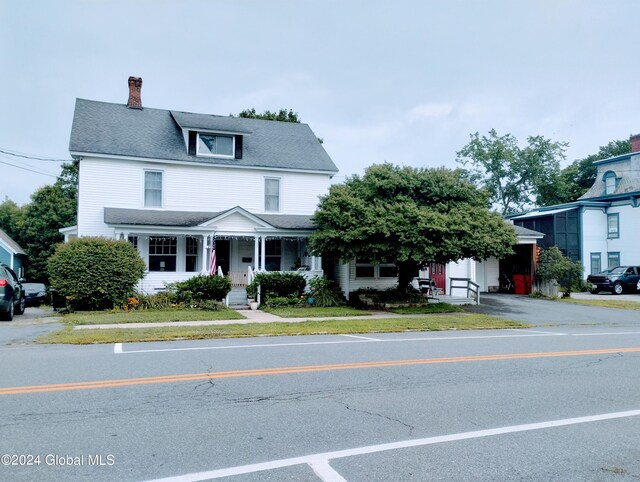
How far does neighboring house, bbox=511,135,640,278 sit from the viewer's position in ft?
118

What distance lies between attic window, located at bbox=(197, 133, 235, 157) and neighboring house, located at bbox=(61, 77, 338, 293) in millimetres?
49

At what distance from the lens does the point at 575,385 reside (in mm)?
7793

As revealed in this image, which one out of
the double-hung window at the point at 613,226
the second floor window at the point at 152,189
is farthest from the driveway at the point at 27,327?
the double-hung window at the point at 613,226

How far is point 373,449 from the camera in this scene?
195 inches

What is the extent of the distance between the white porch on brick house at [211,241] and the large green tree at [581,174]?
125 ft

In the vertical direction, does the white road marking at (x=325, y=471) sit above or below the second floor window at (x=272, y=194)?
below

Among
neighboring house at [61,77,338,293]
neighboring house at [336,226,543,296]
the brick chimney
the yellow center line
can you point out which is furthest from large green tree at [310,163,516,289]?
the brick chimney

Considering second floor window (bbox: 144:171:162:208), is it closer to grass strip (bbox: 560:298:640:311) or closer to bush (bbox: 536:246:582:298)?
bush (bbox: 536:246:582:298)

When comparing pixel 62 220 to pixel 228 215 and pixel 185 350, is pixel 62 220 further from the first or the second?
pixel 185 350

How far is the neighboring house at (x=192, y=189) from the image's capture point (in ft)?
77.5

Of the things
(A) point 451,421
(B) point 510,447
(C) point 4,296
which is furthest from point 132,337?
(B) point 510,447

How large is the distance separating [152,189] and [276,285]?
7.51 metres

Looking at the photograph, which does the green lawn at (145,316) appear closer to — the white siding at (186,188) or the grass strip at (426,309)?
the grass strip at (426,309)

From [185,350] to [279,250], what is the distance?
16319mm
